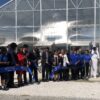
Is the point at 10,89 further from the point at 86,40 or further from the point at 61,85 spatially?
the point at 86,40

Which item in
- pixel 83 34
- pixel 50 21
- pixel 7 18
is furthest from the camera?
pixel 7 18

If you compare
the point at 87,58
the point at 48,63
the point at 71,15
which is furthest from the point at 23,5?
the point at 48,63

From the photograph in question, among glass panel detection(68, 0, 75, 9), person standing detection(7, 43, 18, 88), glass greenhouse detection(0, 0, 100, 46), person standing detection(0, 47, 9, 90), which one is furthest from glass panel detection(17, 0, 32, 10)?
person standing detection(0, 47, 9, 90)

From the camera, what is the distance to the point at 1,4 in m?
37.5

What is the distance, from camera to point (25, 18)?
36.7m

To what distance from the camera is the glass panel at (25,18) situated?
36.6m

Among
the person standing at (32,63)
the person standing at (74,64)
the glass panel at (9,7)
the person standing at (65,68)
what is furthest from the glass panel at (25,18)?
the person standing at (32,63)

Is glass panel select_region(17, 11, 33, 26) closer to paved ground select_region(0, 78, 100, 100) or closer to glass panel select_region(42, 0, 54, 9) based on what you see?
glass panel select_region(42, 0, 54, 9)

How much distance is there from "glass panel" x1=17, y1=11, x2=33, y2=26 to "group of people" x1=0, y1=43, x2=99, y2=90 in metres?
12.5

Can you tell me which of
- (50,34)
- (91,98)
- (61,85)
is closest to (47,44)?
(50,34)

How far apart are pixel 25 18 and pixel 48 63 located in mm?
15446

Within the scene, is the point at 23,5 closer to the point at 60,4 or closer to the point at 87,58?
the point at 60,4

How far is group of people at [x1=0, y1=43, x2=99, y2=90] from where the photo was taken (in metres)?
18.1

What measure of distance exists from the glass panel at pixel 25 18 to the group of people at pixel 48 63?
12.5m
